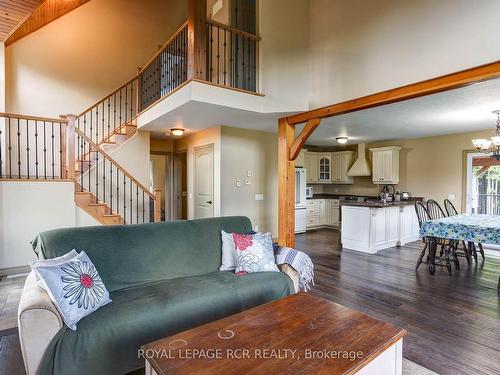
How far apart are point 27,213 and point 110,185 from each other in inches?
67.2

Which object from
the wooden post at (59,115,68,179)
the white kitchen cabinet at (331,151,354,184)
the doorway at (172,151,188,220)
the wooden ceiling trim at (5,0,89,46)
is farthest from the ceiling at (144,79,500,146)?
the wooden ceiling trim at (5,0,89,46)

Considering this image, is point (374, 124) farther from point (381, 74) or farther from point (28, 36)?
point (28, 36)

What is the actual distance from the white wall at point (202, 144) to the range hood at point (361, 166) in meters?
4.21

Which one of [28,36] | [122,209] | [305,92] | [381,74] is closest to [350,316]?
[381,74]

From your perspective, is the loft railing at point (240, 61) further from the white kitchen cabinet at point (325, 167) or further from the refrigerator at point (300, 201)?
the white kitchen cabinet at point (325, 167)

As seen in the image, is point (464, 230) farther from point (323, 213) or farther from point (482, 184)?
point (323, 213)

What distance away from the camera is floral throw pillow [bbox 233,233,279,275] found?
8.75 feet

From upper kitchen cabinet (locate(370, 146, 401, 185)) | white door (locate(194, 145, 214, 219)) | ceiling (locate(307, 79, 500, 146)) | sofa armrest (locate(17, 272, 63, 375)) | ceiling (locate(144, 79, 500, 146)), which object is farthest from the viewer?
upper kitchen cabinet (locate(370, 146, 401, 185))

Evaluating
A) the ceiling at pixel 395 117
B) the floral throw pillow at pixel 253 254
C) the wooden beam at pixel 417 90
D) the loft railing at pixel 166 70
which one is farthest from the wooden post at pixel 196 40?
the floral throw pillow at pixel 253 254

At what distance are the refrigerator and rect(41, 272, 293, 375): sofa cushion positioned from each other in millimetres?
4647

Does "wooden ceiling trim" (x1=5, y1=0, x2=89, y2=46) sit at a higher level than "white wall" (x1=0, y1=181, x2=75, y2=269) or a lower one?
higher

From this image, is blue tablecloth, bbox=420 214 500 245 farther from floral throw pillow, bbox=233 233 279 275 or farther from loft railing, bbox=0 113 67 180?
loft railing, bbox=0 113 67 180

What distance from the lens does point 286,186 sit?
4.80m

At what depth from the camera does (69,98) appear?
5.99m
